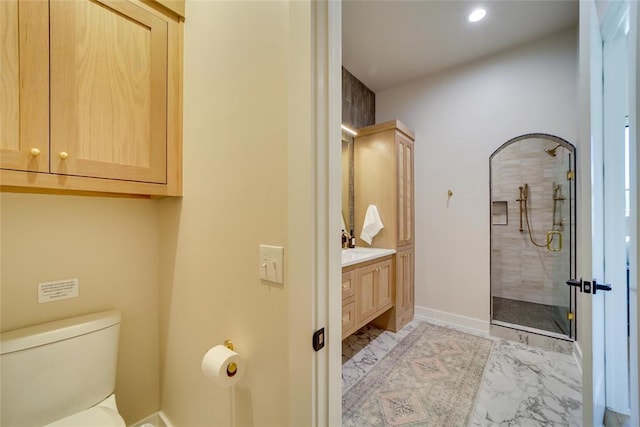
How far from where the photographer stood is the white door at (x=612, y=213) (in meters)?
1.19

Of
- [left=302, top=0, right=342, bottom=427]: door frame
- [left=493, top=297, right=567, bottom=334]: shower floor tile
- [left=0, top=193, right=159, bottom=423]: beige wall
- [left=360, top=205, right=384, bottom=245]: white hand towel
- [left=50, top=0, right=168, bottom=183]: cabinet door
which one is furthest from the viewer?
[left=360, top=205, right=384, bottom=245]: white hand towel

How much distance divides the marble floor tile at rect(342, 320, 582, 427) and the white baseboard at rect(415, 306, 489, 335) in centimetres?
19

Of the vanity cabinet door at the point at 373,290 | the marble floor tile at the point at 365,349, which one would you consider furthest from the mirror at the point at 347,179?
the marble floor tile at the point at 365,349

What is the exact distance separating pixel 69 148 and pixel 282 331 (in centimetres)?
103

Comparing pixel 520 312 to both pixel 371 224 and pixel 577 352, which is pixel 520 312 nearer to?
pixel 577 352

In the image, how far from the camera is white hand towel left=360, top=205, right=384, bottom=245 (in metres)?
2.70

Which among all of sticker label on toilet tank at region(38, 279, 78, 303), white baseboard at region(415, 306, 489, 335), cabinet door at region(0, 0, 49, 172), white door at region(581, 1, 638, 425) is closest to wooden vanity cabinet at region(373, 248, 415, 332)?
white baseboard at region(415, 306, 489, 335)

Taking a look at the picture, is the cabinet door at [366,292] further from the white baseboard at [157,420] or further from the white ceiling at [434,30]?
the white ceiling at [434,30]

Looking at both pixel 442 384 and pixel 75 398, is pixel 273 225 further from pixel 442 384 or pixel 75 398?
pixel 442 384

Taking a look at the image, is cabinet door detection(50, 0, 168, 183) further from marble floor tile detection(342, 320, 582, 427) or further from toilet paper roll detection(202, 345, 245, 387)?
marble floor tile detection(342, 320, 582, 427)

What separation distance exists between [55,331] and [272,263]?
3.35 feet

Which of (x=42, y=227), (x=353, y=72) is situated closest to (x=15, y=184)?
(x=42, y=227)

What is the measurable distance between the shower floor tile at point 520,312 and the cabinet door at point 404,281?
817mm

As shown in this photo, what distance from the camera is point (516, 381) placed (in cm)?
187
